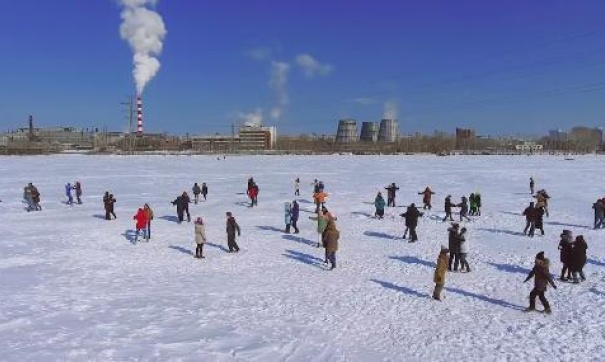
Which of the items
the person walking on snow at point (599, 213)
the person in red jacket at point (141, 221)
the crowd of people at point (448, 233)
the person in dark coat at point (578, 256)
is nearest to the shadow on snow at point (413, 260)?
the crowd of people at point (448, 233)

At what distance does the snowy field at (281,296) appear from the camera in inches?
381

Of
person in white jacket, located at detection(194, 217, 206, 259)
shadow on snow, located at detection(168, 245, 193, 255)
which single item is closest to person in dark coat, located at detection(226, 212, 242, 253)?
person in white jacket, located at detection(194, 217, 206, 259)

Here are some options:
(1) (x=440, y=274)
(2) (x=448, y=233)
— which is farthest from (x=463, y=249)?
(2) (x=448, y=233)

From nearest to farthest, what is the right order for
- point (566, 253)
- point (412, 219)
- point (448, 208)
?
point (566, 253)
point (412, 219)
point (448, 208)

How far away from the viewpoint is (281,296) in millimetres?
12664

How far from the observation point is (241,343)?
9914mm

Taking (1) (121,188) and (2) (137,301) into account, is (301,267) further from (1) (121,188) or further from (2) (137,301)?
(1) (121,188)

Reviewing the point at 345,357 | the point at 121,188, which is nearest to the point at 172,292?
the point at 345,357

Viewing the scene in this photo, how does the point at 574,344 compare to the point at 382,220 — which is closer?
the point at 574,344

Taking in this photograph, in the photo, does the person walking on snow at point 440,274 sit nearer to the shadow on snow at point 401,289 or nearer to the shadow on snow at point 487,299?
the shadow on snow at point 401,289

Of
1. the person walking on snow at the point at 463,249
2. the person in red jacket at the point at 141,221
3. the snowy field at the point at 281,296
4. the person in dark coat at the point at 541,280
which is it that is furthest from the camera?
the person in red jacket at the point at 141,221

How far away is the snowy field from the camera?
9.69 meters

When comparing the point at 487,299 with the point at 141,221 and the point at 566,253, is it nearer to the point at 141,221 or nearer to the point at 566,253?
the point at 566,253

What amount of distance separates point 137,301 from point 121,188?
2746cm
